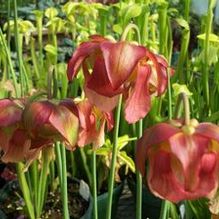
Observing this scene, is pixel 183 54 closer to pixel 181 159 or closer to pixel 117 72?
pixel 117 72

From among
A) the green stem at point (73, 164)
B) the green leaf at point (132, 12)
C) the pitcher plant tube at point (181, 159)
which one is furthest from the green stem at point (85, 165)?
the pitcher plant tube at point (181, 159)

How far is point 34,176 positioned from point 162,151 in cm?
88

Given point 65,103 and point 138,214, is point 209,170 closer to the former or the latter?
point 65,103

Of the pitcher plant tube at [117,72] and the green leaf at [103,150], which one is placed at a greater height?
the pitcher plant tube at [117,72]

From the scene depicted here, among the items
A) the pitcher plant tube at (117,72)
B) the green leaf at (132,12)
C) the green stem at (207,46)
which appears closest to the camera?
Answer: the pitcher plant tube at (117,72)

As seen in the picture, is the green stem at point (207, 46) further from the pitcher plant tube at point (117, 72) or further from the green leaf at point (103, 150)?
the pitcher plant tube at point (117, 72)

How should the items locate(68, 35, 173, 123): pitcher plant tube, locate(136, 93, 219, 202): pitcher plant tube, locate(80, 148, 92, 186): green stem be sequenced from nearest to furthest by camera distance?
locate(136, 93, 219, 202): pitcher plant tube, locate(68, 35, 173, 123): pitcher plant tube, locate(80, 148, 92, 186): green stem

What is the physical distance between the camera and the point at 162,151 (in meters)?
0.62

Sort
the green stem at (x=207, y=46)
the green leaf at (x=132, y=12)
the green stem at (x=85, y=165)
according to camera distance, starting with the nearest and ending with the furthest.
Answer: the green leaf at (x=132, y=12), the green stem at (x=207, y=46), the green stem at (x=85, y=165)

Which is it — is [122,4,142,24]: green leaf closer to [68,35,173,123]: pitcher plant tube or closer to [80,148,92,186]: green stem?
[68,35,173,123]: pitcher plant tube

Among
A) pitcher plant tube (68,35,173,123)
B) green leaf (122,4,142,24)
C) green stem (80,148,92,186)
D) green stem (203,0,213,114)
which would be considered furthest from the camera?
green stem (80,148,92,186)

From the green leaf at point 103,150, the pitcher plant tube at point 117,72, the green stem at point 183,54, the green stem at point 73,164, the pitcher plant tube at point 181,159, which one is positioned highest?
the pitcher plant tube at point 117,72

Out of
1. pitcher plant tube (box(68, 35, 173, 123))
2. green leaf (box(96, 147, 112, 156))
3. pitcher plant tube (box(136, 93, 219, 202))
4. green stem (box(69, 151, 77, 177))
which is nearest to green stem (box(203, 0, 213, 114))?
green leaf (box(96, 147, 112, 156))

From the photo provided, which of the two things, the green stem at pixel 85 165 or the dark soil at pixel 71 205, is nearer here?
the dark soil at pixel 71 205
